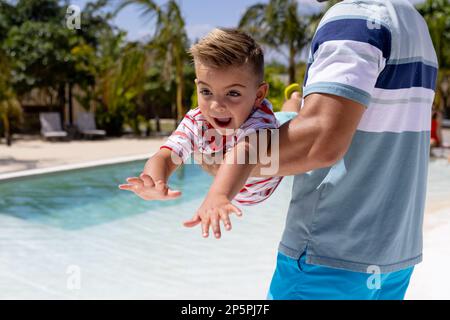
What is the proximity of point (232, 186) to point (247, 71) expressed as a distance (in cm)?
34

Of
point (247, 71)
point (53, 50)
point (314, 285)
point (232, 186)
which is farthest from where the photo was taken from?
point (53, 50)

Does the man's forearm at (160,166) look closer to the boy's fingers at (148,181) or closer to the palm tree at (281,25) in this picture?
the boy's fingers at (148,181)

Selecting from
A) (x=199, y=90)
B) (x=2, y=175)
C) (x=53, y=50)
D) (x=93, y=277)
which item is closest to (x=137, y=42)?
(x=53, y=50)

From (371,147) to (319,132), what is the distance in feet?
0.86

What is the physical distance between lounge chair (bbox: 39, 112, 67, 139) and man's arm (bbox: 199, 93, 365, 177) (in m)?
18.5

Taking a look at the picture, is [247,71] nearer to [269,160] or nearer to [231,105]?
[231,105]

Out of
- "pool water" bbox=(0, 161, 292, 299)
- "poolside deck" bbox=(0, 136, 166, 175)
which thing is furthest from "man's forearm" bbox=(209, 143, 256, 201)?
"poolside deck" bbox=(0, 136, 166, 175)

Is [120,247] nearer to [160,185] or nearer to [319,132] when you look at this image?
[160,185]

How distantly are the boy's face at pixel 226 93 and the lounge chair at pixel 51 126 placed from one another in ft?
60.0

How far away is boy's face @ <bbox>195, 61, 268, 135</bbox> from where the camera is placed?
1.28 m

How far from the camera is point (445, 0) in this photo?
26359 millimetres

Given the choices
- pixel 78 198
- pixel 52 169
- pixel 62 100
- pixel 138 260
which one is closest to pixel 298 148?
pixel 138 260

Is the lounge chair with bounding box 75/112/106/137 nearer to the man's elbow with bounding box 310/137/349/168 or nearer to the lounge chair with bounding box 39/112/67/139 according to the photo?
the lounge chair with bounding box 39/112/67/139

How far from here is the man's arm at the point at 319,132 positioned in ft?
3.67
